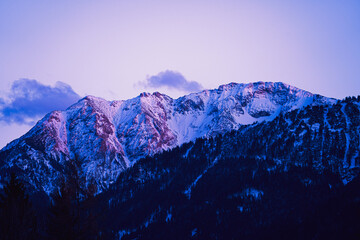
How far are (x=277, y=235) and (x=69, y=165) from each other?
135455mm

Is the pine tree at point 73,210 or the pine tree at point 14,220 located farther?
the pine tree at point 73,210

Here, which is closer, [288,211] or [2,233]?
[2,233]

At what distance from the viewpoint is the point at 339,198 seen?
577ft

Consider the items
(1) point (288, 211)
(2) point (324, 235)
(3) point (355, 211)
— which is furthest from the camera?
(1) point (288, 211)

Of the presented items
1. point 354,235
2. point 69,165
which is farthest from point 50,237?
point 354,235

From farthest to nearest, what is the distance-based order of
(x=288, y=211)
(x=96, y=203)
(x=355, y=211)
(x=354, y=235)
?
(x=288, y=211) → (x=355, y=211) → (x=354, y=235) → (x=96, y=203)

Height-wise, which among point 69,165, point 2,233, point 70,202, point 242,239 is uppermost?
point 242,239

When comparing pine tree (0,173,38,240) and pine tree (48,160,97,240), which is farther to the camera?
pine tree (48,160,97,240)

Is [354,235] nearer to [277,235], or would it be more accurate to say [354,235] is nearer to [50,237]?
[277,235]

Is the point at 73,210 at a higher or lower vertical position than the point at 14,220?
higher

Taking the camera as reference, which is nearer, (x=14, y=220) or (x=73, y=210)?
(x=14, y=220)

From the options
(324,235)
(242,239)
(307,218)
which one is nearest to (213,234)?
(242,239)

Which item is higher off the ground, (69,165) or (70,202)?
(69,165)

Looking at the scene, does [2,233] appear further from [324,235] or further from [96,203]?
[324,235]
